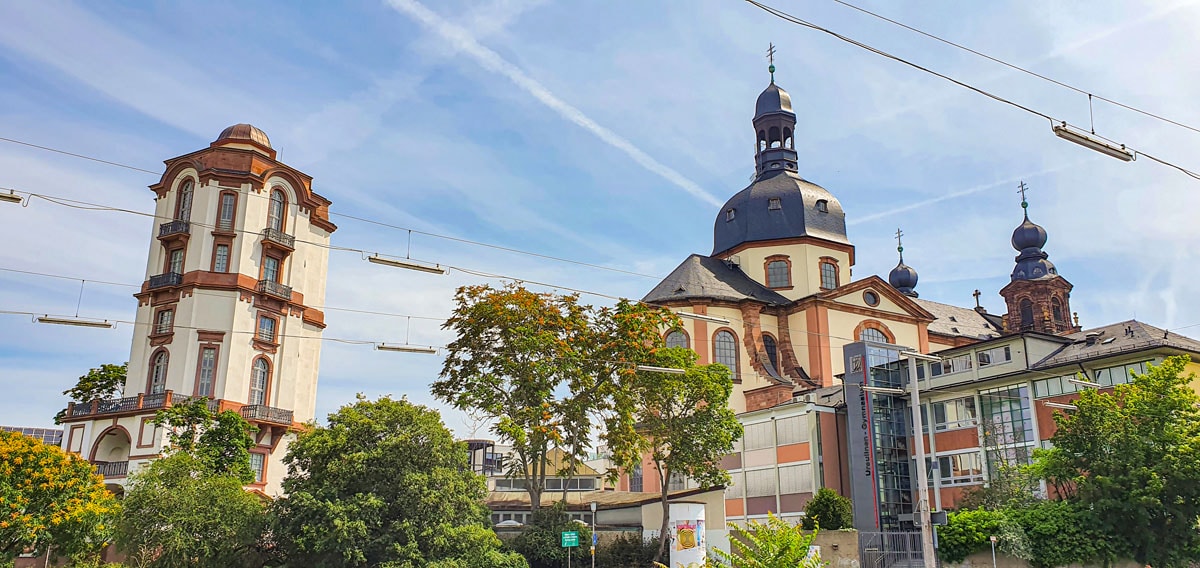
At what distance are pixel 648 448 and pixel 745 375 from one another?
17.1 metres

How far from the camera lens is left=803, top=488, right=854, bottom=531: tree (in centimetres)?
3500

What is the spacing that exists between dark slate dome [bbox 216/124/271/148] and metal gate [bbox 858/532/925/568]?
105 feet

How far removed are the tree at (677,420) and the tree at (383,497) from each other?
679 cm

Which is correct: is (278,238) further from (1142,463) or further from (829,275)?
(1142,463)

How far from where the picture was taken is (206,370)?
4203 cm

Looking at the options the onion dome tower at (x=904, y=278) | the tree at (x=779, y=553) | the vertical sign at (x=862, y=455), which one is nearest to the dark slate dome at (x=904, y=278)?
the onion dome tower at (x=904, y=278)

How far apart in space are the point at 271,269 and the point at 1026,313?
58112 millimetres

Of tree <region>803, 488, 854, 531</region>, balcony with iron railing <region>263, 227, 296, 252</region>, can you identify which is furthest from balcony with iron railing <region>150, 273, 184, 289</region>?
tree <region>803, 488, 854, 531</region>

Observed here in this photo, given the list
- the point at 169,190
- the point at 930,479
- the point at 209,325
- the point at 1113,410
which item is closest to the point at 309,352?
the point at 209,325

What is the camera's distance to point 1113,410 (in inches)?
1147

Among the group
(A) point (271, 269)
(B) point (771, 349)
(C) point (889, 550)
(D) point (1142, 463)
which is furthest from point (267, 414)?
(D) point (1142, 463)

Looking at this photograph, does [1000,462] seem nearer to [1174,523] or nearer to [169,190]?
[1174,523]

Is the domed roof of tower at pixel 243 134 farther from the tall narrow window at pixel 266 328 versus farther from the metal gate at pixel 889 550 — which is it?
the metal gate at pixel 889 550

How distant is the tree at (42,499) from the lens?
26453mm
